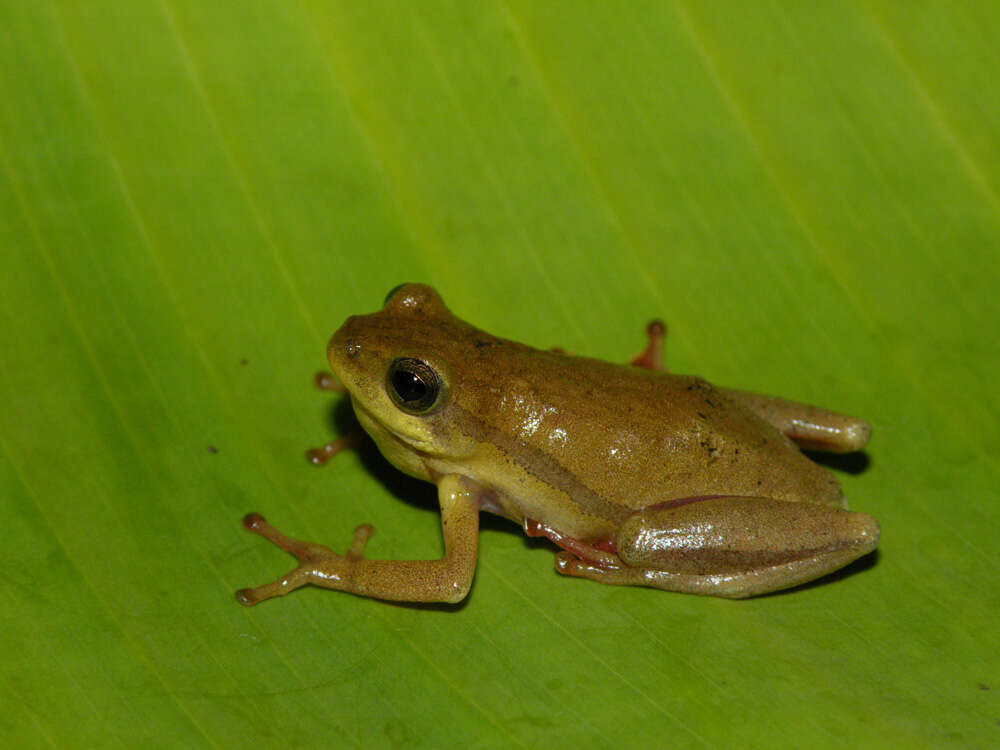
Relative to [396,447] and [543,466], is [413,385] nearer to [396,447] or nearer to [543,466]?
[396,447]

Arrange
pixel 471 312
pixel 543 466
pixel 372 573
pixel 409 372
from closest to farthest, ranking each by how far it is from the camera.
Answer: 1. pixel 372 573
2. pixel 409 372
3. pixel 543 466
4. pixel 471 312

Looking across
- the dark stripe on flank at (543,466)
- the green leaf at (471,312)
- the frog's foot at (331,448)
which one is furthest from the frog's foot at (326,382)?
the dark stripe on flank at (543,466)

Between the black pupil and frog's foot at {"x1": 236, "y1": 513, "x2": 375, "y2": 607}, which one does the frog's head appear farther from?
frog's foot at {"x1": 236, "y1": 513, "x2": 375, "y2": 607}

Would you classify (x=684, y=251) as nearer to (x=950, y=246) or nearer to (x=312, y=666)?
(x=950, y=246)

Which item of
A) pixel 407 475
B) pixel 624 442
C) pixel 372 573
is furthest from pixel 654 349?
pixel 372 573

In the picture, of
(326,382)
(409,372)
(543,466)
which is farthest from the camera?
(326,382)

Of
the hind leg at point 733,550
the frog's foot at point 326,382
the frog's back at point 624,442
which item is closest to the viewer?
the hind leg at point 733,550

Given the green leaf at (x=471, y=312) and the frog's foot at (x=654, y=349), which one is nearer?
the green leaf at (x=471, y=312)

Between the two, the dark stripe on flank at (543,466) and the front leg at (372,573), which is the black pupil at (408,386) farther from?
the front leg at (372,573)
